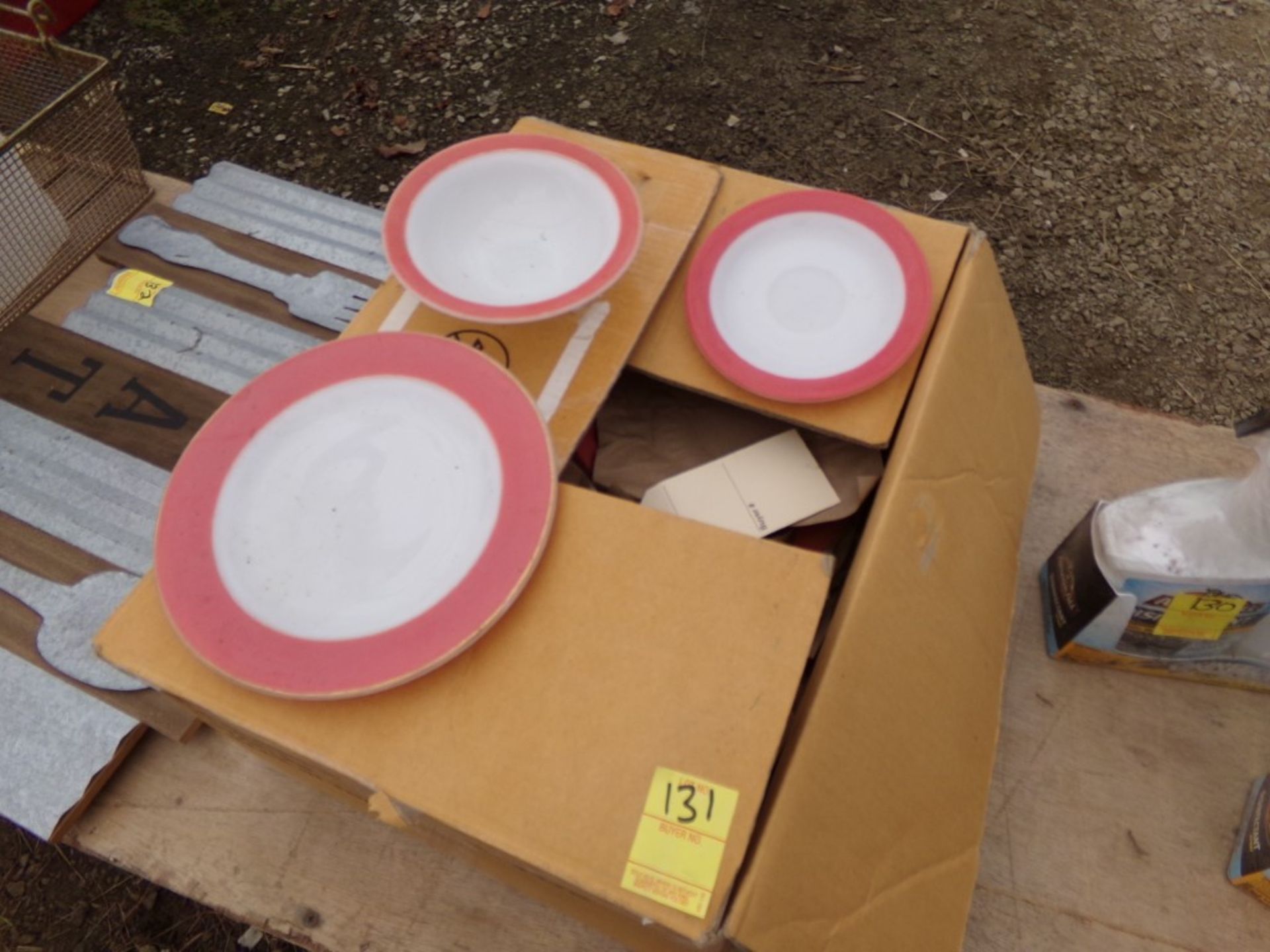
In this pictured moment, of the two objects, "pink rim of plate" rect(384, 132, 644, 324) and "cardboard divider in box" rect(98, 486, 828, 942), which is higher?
"pink rim of plate" rect(384, 132, 644, 324)

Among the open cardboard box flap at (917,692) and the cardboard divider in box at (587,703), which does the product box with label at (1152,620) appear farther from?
the cardboard divider in box at (587,703)

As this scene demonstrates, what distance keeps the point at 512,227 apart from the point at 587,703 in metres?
0.47

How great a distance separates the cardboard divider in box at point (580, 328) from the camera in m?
0.76

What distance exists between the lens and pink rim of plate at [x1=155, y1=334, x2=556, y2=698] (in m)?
0.60

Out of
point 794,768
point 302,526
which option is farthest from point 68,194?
point 794,768

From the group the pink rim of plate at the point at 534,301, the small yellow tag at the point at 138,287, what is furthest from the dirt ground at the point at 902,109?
the pink rim of plate at the point at 534,301

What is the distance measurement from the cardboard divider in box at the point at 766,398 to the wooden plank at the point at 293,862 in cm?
53

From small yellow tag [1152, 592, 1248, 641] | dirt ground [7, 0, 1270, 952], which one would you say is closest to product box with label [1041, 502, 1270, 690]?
small yellow tag [1152, 592, 1248, 641]

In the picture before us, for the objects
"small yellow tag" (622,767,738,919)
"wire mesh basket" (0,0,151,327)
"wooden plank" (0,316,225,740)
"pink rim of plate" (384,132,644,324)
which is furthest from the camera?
"wire mesh basket" (0,0,151,327)

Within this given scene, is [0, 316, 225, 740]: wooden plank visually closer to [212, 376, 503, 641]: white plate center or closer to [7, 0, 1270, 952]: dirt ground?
[212, 376, 503, 641]: white plate center

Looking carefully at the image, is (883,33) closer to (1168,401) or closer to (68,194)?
(1168,401)

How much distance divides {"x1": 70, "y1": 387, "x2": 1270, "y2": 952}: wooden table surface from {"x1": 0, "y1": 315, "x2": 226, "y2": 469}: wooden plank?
40 cm

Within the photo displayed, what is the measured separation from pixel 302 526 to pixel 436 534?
108 mm

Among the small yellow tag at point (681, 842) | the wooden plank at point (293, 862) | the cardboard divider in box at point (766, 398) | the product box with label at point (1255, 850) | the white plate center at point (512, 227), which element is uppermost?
the white plate center at point (512, 227)
